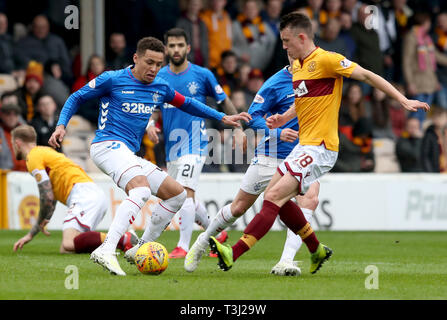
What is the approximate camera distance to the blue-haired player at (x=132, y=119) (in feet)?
29.2

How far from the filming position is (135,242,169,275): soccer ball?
835 centimetres

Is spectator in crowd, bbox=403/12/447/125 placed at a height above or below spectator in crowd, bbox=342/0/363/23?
below

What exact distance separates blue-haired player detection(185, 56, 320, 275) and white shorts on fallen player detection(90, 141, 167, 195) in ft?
2.35

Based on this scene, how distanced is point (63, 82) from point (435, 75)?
8036 mm

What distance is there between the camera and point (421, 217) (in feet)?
53.8

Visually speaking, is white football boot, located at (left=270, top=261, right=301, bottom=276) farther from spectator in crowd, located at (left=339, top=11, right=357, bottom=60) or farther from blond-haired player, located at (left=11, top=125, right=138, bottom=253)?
spectator in crowd, located at (left=339, top=11, right=357, bottom=60)

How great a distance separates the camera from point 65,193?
11.5 metres

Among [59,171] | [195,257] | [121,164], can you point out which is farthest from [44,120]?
[195,257]

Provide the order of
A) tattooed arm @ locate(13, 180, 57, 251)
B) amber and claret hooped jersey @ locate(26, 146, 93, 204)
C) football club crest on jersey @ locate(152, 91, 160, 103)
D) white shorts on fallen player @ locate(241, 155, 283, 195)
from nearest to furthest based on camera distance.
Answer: white shorts on fallen player @ locate(241, 155, 283, 195)
football club crest on jersey @ locate(152, 91, 160, 103)
tattooed arm @ locate(13, 180, 57, 251)
amber and claret hooped jersey @ locate(26, 146, 93, 204)

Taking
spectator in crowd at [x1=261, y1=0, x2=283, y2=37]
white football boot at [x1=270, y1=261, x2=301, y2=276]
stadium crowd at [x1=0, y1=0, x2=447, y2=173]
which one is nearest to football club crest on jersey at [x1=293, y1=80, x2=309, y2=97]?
white football boot at [x1=270, y1=261, x2=301, y2=276]
